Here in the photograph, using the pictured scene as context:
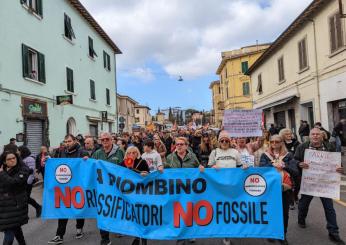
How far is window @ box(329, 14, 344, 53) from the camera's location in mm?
13867

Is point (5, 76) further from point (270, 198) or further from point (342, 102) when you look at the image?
point (342, 102)

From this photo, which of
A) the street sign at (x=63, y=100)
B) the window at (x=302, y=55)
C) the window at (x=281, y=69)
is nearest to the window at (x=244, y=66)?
the window at (x=281, y=69)

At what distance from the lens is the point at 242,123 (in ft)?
32.7

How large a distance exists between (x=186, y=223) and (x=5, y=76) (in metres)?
11.2

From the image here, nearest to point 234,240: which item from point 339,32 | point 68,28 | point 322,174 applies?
point 322,174

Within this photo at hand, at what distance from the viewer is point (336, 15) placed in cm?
1409

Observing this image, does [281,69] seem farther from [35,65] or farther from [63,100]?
[35,65]

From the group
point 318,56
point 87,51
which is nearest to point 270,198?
point 318,56

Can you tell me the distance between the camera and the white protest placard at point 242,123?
32.3 ft

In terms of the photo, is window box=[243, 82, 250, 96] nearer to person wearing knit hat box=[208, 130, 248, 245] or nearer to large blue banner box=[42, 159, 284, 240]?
person wearing knit hat box=[208, 130, 248, 245]

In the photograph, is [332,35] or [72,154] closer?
[72,154]

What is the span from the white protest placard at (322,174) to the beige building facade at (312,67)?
10064 mm

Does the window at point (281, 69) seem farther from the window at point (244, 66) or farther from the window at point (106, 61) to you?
the window at point (244, 66)

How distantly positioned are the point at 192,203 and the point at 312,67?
14.8 metres
